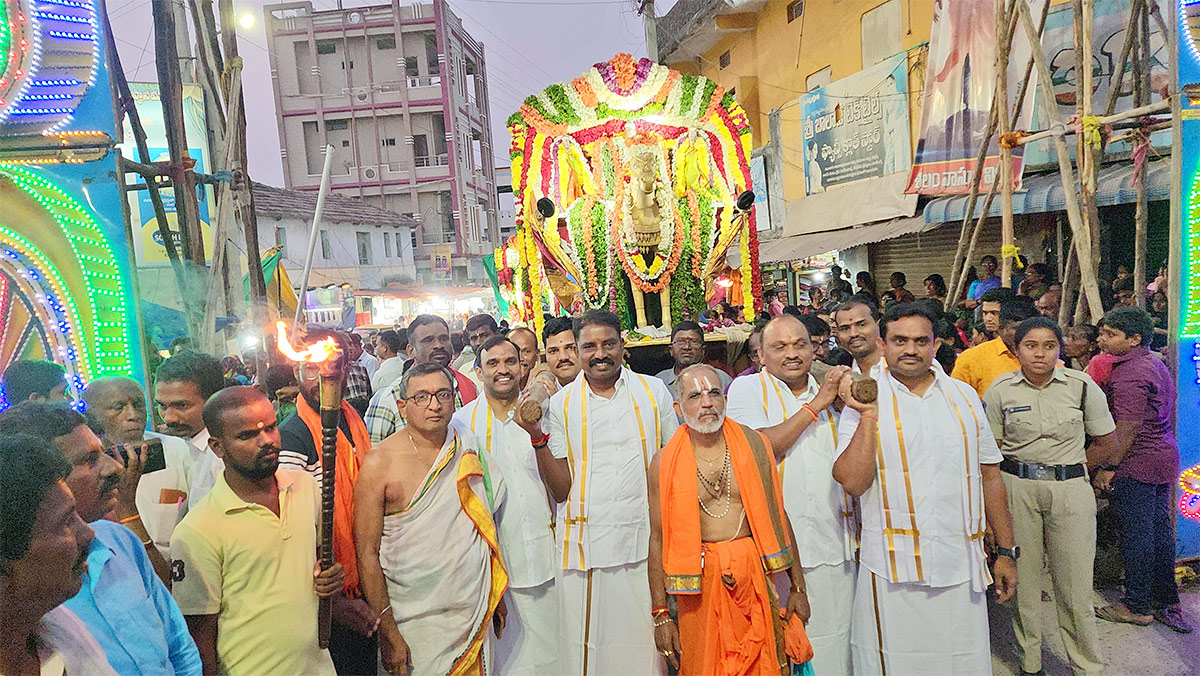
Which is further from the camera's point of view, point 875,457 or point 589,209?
point 589,209

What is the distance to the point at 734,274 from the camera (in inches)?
353

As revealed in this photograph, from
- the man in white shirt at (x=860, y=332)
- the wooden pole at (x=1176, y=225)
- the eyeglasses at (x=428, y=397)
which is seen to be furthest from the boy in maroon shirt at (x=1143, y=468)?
the eyeglasses at (x=428, y=397)

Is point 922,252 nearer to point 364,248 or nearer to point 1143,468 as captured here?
point 1143,468

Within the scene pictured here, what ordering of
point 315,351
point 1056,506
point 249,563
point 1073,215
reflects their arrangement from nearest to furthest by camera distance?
point 315,351, point 249,563, point 1056,506, point 1073,215

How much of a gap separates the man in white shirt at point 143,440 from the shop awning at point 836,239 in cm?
1077

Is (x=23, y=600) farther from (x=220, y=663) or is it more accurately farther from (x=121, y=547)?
(x=220, y=663)

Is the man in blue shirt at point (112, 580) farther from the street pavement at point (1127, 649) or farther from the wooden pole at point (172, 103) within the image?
the street pavement at point (1127, 649)

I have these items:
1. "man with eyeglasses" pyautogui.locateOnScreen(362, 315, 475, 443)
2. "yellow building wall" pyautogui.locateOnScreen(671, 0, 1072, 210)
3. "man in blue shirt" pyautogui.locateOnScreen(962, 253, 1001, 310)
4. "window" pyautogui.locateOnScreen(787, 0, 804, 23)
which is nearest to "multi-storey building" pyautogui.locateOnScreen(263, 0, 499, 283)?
"yellow building wall" pyautogui.locateOnScreen(671, 0, 1072, 210)

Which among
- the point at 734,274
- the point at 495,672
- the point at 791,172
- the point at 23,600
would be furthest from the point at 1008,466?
the point at 791,172

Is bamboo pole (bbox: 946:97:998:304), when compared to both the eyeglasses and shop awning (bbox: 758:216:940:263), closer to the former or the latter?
shop awning (bbox: 758:216:940:263)

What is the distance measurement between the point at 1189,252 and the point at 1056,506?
2.01 m

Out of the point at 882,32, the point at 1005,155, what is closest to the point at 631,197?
the point at 1005,155

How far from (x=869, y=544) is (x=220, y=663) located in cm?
252

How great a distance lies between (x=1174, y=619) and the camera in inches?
155
